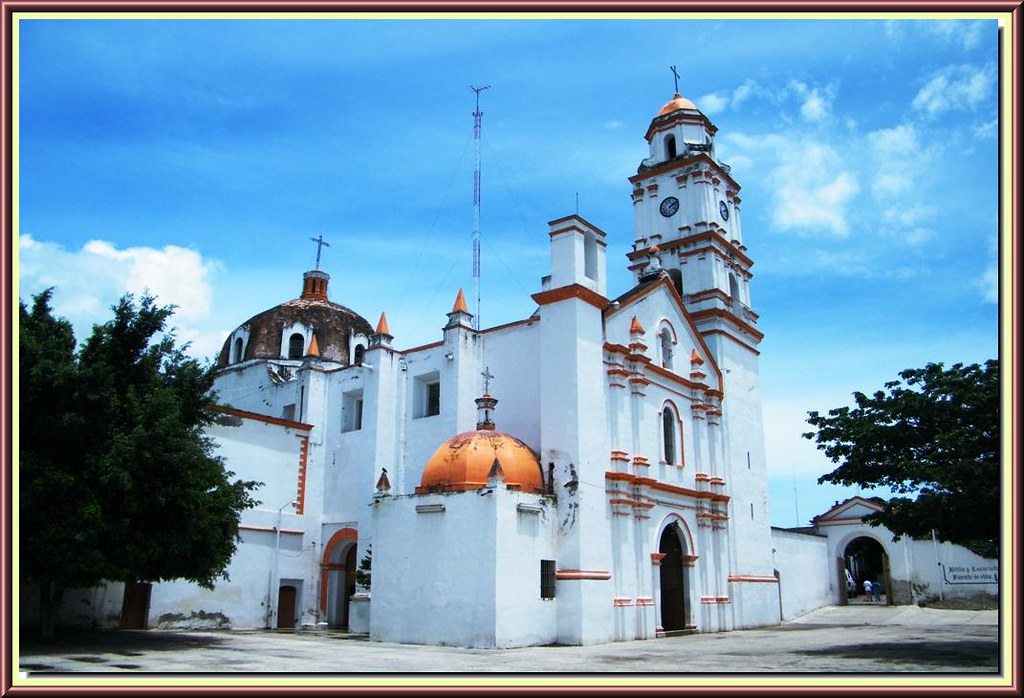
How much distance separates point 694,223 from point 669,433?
826cm

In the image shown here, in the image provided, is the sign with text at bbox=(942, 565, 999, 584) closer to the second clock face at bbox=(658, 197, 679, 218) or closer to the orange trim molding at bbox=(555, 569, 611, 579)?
the second clock face at bbox=(658, 197, 679, 218)

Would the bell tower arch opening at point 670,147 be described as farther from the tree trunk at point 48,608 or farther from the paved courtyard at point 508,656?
the tree trunk at point 48,608

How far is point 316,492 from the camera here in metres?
25.0

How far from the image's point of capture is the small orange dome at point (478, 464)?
18.5m

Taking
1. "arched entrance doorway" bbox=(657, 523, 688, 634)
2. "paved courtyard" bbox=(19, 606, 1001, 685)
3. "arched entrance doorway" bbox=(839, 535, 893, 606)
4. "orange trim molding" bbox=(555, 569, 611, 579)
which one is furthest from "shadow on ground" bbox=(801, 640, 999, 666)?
"arched entrance doorway" bbox=(839, 535, 893, 606)

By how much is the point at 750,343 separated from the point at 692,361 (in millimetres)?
4572

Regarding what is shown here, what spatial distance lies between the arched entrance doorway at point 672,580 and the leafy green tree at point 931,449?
273 inches

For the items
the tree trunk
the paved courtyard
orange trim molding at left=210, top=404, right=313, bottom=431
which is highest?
orange trim molding at left=210, top=404, right=313, bottom=431

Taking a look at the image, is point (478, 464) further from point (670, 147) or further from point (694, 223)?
point (670, 147)

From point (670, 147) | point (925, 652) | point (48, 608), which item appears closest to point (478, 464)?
point (48, 608)

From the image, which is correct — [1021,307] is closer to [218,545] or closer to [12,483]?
[12,483]

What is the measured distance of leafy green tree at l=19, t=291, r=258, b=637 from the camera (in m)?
13.8

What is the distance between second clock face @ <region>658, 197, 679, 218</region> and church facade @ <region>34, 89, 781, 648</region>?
6 cm
